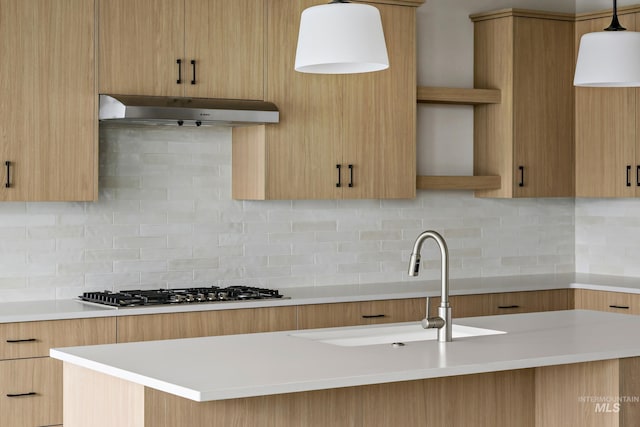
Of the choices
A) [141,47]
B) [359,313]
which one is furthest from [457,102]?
[141,47]

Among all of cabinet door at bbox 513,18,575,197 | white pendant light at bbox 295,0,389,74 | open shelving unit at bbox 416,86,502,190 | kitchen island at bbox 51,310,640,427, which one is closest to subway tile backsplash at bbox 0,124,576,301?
open shelving unit at bbox 416,86,502,190

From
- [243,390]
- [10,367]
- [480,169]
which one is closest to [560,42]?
[480,169]

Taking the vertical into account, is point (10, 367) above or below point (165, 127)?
below

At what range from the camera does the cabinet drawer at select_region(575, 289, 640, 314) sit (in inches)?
229

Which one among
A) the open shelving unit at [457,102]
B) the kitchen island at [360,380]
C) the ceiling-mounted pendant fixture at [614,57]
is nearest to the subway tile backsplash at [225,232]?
Result: the open shelving unit at [457,102]

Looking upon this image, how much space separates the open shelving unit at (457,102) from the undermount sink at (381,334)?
2149 mm

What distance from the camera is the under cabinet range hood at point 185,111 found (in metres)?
4.83

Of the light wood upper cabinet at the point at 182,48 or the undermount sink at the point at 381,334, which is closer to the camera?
the undermount sink at the point at 381,334

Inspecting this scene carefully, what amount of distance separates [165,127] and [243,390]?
299cm

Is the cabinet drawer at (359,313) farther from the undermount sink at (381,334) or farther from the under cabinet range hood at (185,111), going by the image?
the undermount sink at (381,334)

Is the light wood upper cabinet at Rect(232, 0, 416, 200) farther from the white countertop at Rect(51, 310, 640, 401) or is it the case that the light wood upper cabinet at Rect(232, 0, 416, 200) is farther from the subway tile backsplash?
the white countertop at Rect(51, 310, 640, 401)

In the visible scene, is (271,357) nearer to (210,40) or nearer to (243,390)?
(243,390)

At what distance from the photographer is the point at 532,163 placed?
636 cm

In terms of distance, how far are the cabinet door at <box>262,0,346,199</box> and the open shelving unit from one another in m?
0.65
